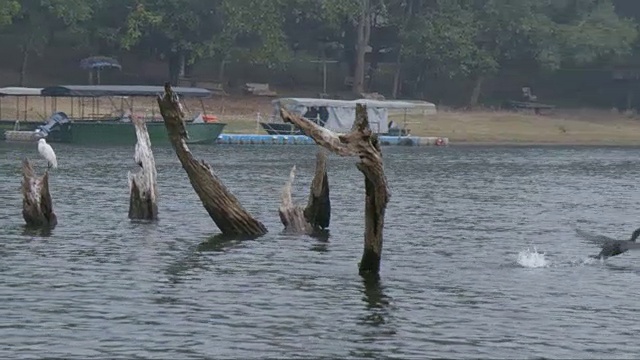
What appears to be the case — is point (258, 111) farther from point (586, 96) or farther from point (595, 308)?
point (595, 308)

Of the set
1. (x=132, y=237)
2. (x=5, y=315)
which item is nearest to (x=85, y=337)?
(x=5, y=315)

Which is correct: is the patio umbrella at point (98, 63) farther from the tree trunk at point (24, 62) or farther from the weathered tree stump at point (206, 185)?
the weathered tree stump at point (206, 185)

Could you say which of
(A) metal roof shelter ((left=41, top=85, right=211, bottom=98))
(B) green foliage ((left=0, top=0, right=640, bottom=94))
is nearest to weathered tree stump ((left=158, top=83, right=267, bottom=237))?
(A) metal roof shelter ((left=41, top=85, right=211, bottom=98))

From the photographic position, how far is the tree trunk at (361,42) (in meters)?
111

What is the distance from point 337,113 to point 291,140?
4121mm

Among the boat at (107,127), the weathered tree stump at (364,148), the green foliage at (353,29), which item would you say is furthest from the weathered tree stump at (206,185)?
the green foliage at (353,29)

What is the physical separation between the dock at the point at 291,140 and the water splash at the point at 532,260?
5626 centimetres

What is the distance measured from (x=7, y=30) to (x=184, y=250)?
69.3m

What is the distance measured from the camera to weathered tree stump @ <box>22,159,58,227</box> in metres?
42.5

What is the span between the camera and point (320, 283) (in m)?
34.0

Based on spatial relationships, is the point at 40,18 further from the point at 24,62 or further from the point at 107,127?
the point at 107,127

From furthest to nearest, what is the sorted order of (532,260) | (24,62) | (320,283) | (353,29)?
(353,29) < (24,62) < (532,260) < (320,283)

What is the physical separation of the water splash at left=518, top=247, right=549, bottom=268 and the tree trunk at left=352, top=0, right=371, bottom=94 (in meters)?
71.8

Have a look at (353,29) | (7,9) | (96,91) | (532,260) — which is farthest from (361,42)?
(532,260)
